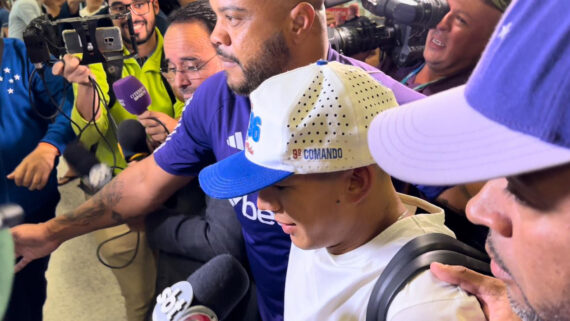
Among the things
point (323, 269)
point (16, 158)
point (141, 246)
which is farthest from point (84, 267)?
point (323, 269)

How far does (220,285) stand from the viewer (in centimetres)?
84

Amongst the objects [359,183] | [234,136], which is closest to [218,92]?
[234,136]

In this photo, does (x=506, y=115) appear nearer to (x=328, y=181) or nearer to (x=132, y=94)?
(x=328, y=181)

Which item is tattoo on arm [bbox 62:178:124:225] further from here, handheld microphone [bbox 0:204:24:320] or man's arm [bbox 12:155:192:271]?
handheld microphone [bbox 0:204:24:320]

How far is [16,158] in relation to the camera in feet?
4.03

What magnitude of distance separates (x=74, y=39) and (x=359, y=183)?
38.4 inches

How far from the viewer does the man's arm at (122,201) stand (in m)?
A: 1.17

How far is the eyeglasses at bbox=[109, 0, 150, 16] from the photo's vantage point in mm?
1364

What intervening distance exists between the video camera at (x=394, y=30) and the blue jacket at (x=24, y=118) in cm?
83

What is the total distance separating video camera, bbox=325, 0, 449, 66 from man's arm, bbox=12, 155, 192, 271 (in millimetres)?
645

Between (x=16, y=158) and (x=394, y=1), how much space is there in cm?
116

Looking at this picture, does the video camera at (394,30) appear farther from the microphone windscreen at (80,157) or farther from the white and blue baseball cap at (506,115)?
the white and blue baseball cap at (506,115)

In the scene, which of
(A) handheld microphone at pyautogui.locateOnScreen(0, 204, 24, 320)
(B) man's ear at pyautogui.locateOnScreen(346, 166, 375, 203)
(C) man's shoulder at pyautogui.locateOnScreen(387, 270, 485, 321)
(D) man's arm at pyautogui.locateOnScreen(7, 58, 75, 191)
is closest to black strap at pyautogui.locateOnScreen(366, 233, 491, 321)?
(C) man's shoulder at pyautogui.locateOnScreen(387, 270, 485, 321)

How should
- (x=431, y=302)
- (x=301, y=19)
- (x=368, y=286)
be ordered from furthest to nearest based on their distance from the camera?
(x=301, y=19)
(x=368, y=286)
(x=431, y=302)
